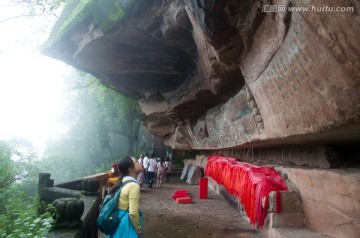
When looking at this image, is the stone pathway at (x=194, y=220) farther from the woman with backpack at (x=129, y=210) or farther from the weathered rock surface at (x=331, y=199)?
the woman with backpack at (x=129, y=210)

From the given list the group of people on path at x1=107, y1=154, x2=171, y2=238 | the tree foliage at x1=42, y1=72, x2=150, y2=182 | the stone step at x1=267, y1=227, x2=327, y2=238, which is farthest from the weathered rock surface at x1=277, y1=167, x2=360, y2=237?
the tree foliage at x1=42, y1=72, x2=150, y2=182

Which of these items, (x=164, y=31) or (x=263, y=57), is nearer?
(x=263, y=57)

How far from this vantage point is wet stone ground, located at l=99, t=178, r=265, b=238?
5.32 metres

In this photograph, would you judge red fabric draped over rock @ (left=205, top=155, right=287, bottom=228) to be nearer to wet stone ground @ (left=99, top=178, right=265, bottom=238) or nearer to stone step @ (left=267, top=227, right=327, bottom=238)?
stone step @ (left=267, top=227, right=327, bottom=238)

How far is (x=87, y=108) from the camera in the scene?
31.5 metres

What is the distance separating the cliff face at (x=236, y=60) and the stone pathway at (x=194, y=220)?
1.84 meters

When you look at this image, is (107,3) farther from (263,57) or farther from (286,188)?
(286,188)

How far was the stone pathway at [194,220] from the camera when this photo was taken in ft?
17.4

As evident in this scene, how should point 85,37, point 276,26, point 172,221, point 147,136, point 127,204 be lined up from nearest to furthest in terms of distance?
point 127,204
point 276,26
point 172,221
point 85,37
point 147,136

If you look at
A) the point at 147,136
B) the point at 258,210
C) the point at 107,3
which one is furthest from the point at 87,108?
the point at 258,210

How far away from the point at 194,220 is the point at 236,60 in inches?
152

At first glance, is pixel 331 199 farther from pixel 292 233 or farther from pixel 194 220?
pixel 194 220

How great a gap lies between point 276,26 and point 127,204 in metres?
2.75

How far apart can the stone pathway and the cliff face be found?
1.84 m
